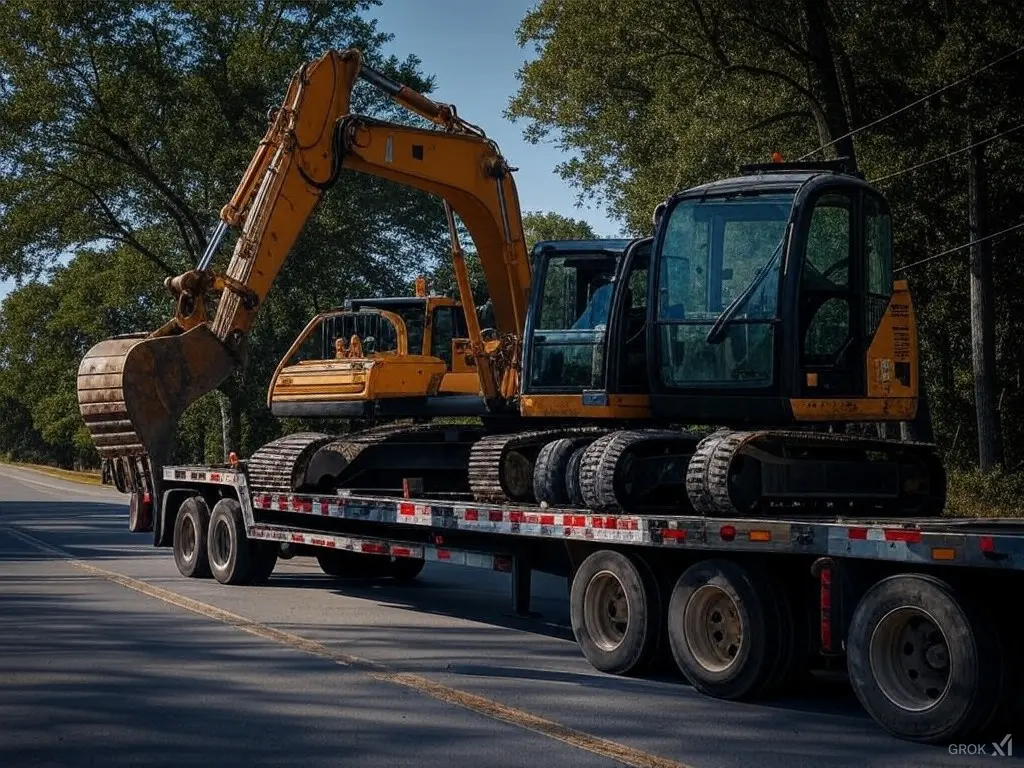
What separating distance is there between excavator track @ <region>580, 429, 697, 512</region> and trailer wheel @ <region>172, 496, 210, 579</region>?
7.72 meters

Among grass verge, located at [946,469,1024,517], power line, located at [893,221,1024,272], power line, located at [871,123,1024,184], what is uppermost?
power line, located at [871,123,1024,184]

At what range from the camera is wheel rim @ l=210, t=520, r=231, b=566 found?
55.8 feet

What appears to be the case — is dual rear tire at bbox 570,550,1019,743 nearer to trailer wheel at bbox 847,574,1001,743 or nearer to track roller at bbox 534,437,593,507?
trailer wheel at bbox 847,574,1001,743

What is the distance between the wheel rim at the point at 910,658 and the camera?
26.3 feet

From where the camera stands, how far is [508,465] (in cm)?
1266

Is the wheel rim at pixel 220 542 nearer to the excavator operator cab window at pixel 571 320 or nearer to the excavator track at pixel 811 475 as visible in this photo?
the excavator operator cab window at pixel 571 320

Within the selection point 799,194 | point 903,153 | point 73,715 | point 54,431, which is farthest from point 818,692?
point 54,431

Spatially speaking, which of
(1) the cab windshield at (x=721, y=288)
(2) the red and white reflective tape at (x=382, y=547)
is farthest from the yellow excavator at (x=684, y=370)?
(2) the red and white reflective tape at (x=382, y=547)

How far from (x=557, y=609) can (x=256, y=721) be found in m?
6.31

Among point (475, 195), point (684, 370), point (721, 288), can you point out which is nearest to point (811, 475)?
point (684, 370)

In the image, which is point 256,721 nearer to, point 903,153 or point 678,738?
point 678,738

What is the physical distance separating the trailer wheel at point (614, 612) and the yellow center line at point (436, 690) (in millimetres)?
1309

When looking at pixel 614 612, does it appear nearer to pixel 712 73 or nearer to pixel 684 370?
pixel 684 370

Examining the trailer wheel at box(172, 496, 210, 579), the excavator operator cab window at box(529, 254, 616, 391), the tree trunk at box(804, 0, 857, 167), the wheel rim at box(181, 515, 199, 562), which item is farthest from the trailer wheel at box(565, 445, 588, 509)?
the tree trunk at box(804, 0, 857, 167)
